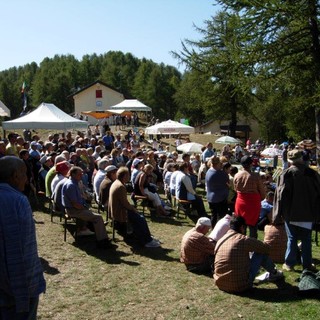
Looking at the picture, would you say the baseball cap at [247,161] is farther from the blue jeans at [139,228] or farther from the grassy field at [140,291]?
the blue jeans at [139,228]

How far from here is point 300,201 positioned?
5.97 meters

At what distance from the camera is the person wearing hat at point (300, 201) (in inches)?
234

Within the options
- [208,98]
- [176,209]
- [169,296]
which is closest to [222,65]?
[176,209]

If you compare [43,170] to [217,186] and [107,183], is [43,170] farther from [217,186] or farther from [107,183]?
[217,186]

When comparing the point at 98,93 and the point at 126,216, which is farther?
the point at 98,93

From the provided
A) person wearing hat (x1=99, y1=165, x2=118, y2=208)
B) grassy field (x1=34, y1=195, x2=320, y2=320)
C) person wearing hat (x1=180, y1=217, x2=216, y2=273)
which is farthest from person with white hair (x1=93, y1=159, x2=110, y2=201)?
person wearing hat (x1=180, y1=217, x2=216, y2=273)

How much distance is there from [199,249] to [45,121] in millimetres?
10365

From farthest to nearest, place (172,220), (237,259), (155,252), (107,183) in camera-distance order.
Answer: (172,220) < (107,183) < (155,252) < (237,259)

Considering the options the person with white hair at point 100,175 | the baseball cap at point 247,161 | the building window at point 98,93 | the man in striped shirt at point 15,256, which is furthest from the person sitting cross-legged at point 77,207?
the building window at point 98,93

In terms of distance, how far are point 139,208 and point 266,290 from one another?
5.85 meters

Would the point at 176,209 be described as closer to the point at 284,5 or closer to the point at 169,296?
the point at 169,296

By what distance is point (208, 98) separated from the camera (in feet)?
117

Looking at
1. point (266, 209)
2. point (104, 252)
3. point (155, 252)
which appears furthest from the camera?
point (266, 209)

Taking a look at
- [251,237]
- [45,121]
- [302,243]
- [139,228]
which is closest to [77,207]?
[139,228]
